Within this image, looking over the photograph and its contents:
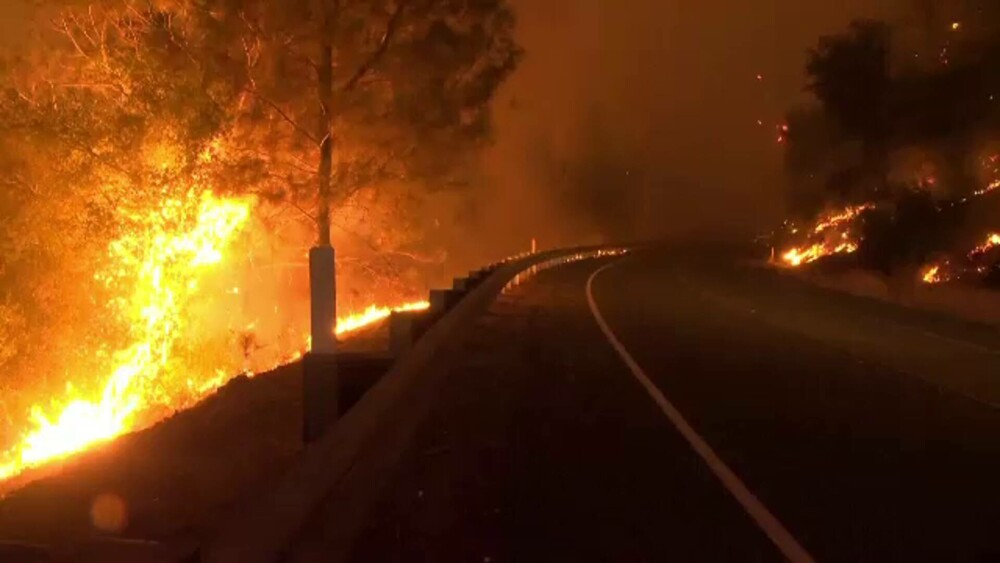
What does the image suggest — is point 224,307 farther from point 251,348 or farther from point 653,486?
point 653,486

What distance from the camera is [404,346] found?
15.2 meters

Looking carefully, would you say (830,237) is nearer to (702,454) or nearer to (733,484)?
(702,454)

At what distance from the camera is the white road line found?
847cm

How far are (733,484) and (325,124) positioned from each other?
27833 mm

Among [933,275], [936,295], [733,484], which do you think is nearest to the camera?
[733,484]

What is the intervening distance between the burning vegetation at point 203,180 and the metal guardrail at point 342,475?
7.32 meters

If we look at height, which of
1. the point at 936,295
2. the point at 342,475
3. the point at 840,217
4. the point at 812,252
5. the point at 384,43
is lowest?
the point at 342,475

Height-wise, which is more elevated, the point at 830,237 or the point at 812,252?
the point at 830,237

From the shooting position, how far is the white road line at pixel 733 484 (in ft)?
27.8

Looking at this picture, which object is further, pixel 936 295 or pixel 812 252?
pixel 812 252

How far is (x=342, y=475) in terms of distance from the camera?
32.1 feet

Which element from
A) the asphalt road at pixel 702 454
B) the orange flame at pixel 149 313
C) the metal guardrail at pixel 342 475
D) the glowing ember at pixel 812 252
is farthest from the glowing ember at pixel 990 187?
the metal guardrail at pixel 342 475

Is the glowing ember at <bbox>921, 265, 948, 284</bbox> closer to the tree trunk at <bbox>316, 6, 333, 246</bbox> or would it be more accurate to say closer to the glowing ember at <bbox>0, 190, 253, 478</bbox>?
the tree trunk at <bbox>316, 6, 333, 246</bbox>

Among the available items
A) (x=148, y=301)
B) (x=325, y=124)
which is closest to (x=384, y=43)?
(x=325, y=124)
